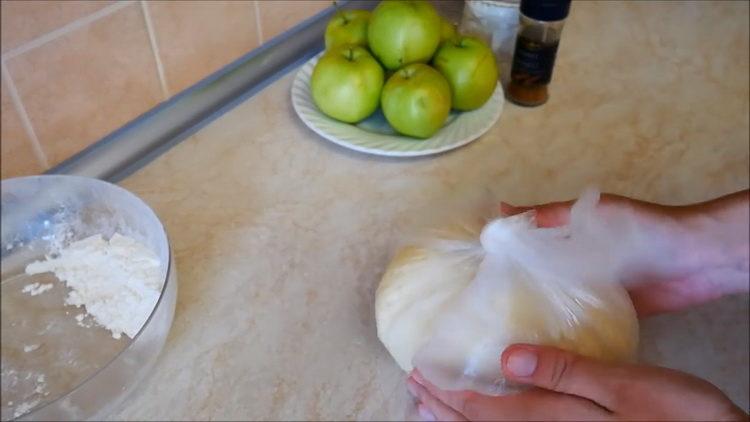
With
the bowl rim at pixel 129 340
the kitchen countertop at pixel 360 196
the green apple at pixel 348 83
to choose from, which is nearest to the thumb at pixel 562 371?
the kitchen countertop at pixel 360 196

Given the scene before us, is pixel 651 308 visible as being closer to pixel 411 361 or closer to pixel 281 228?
pixel 411 361

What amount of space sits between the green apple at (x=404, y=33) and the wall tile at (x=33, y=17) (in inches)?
10.8

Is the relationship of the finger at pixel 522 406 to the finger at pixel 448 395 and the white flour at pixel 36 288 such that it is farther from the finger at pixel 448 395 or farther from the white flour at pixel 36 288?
the white flour at pixel 36 288

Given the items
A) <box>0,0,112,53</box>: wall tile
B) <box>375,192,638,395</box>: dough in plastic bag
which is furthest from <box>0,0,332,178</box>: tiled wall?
<box>375,192,638,395</box>: dough in plastic bag

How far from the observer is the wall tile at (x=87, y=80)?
1.80 feet

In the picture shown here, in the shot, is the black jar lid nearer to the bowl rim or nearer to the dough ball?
the dough ball

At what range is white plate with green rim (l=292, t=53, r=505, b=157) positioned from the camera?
0.67 m

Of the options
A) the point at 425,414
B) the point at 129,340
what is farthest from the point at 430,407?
the point at 129,340

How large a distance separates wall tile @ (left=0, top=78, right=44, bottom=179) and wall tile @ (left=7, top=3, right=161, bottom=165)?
13 millimetres

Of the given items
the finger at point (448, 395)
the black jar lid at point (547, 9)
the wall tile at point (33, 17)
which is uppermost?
the wall tile at point (33, 17)

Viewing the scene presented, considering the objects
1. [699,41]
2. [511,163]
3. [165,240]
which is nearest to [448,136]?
[511,163]

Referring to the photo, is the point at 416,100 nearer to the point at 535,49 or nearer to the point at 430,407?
the point at 535,49

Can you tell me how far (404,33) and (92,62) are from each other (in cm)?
29

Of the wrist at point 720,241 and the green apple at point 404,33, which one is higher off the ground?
the green apple at point 404,33
